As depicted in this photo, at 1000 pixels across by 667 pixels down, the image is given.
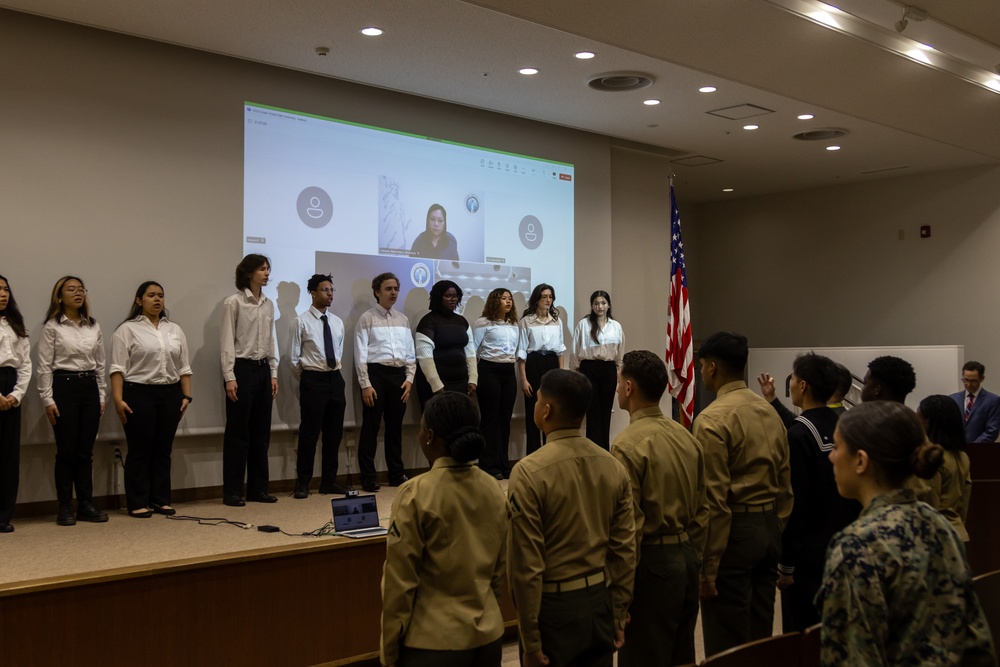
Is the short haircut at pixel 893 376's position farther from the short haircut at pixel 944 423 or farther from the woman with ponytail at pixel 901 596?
the woman with ponytail at pixel 901 596

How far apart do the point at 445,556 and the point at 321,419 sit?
13.3ft

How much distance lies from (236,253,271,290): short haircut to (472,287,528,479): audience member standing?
1.99 m

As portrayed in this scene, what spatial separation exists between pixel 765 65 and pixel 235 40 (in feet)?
12.5

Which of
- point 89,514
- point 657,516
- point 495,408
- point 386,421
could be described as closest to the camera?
point 657,516

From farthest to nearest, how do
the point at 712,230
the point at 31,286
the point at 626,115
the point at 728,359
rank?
the point at 712,230 → the point at 626,115 → the point at 31,286 → the point at 728,359

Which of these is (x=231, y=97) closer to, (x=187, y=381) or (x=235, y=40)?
(x=235, y=40)

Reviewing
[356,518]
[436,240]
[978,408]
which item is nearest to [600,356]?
[436,240]

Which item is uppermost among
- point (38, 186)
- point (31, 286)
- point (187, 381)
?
point (38, 186)

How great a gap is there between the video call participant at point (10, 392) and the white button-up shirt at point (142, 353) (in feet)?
1.67

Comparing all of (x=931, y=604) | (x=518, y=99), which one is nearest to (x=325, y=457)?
(x=518, y=99)

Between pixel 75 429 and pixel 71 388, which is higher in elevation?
pixel 71 388

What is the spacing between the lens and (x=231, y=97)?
6.22 meters

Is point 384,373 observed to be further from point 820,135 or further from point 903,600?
point 903,600

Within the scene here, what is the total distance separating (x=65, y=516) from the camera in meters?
5.01
